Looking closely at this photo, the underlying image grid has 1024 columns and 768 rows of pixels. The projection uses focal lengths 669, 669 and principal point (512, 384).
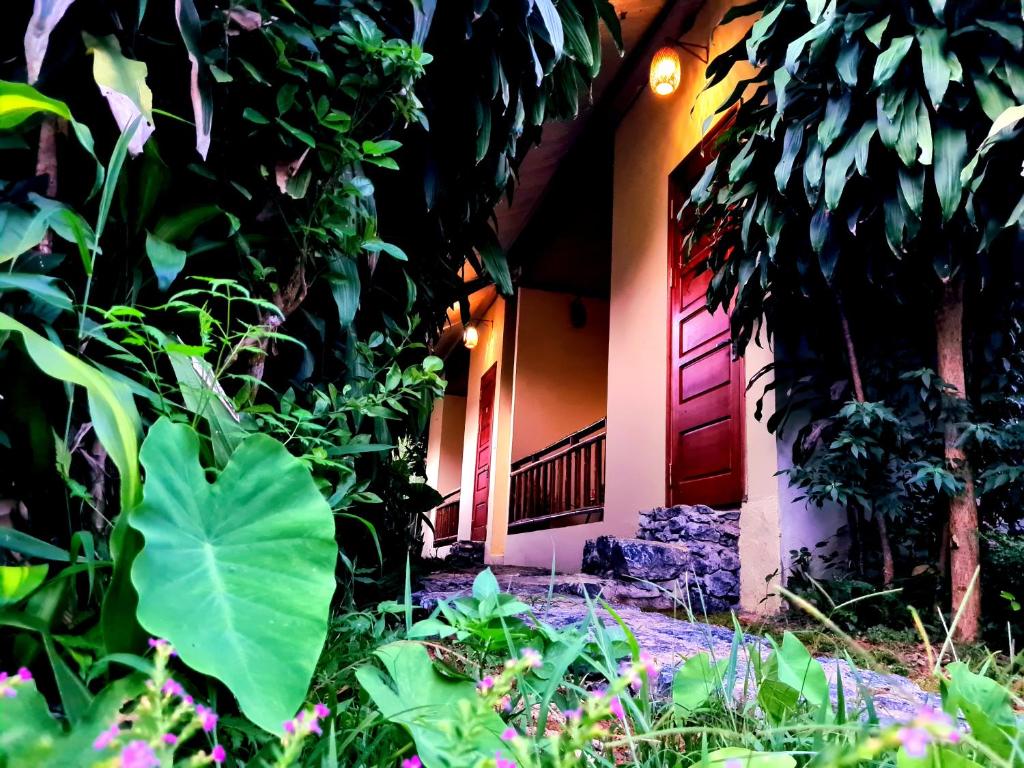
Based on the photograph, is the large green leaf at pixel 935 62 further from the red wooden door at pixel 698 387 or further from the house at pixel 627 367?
the red wooden door at pixel 698 387

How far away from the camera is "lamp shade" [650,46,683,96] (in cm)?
399

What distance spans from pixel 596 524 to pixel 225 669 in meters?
4.69

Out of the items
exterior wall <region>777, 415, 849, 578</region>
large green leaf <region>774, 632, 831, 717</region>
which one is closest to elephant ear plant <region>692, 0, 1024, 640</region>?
exterior wall <region>777, 415, 849, 578</region>

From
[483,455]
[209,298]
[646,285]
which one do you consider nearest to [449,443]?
[483,455]

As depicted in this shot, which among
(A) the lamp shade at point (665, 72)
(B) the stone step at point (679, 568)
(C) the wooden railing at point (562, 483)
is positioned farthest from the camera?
(C) the wooden railing at point (562, 483)

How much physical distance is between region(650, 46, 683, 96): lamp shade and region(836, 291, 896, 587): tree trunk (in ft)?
6.89

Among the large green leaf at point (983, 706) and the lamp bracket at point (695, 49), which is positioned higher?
the lamp bracket at point (695, 49)

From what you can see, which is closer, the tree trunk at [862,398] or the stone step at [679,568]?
the tree trunk at [862,398]

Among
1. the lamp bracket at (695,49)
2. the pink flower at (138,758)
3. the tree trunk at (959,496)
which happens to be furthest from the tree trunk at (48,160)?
the lamp bracket at (695,49)

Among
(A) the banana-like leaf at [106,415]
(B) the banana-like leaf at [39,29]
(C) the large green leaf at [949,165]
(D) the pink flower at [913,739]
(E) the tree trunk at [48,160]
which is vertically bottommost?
(D) the pink flower at [913,739]

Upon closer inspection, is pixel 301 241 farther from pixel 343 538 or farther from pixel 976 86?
pixel 976 86

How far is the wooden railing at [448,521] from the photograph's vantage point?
9883mm

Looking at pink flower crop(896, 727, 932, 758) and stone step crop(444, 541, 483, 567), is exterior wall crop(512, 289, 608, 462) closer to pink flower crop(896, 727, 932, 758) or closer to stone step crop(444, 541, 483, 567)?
stone step crop(444, 541, 483, 567)

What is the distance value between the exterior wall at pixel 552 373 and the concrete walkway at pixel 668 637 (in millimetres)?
3966
